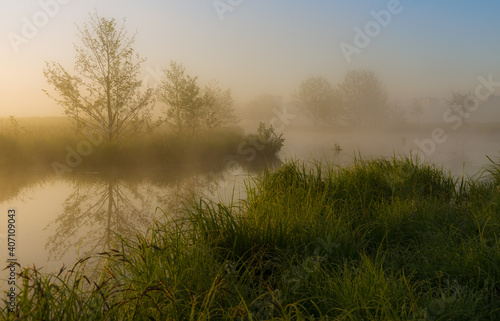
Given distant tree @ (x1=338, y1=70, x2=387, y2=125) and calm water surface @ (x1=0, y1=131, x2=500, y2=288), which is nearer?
calm water surface @ (x1=0, y1=131, x2=500, y2=288)

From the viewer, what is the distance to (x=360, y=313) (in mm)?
2889

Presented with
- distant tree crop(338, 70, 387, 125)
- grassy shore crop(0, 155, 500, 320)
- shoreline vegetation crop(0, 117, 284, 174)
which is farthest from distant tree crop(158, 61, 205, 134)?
distant tree crop(338, 70, 387, 125)

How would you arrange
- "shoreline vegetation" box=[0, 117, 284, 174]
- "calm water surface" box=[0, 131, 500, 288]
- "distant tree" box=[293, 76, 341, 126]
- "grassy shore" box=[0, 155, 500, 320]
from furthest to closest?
"distant tree" box=[293, 76, 341, 126], "shoreline vegetation" box=[0, 117, 284, 174], "calm water surface" box=[0, 131, 500, 288], "grassy shore" box=[0, 155, 500, 320]

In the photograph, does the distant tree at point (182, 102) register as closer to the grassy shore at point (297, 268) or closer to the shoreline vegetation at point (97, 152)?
the shoreline vegetation at point (97, 152)

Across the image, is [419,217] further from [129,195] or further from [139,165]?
[139,165]

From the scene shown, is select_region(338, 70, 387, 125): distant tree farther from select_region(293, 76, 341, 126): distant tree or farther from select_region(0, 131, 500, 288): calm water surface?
select_region(0, 131, 500, 288): calm water surface

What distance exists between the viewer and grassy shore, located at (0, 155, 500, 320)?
2.72 m

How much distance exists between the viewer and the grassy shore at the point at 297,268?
2.72 meters

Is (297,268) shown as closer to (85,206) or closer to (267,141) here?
(85,206)

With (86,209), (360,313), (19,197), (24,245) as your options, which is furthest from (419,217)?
(19,197)

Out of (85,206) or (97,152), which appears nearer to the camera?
(85,206)

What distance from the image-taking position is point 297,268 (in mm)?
3793

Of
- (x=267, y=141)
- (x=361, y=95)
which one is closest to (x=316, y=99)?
(x=361, y=95)

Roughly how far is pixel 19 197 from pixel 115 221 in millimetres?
3386
